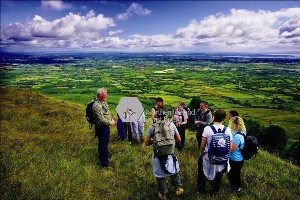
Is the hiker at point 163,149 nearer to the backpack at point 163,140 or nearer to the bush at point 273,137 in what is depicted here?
the backpack at point 163,140

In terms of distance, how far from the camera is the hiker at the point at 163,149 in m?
5.96

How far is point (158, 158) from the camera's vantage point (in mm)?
6191

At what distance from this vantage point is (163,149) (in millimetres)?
5965

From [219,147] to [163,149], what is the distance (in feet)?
3.91

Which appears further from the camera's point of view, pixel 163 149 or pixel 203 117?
pixel 203 117

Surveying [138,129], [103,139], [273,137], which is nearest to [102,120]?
[103,139]

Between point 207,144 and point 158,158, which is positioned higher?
point 207,144

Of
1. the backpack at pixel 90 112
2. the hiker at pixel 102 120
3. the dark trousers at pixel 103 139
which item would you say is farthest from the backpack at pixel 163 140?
the backpack at pixel 90 112

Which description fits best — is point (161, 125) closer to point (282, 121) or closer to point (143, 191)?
point (143, 191)

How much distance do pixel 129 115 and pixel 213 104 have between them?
65.2m

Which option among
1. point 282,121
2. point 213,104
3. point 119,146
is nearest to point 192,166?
point 119,146

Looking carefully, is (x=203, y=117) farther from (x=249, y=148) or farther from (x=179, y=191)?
(x=179, y=191)

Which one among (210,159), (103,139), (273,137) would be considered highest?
(210,159)

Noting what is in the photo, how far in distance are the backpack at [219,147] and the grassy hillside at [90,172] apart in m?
1.02
